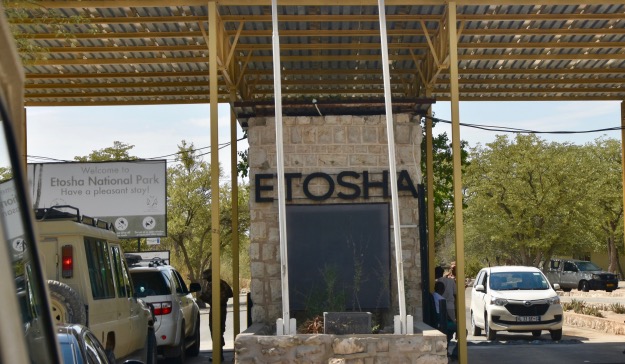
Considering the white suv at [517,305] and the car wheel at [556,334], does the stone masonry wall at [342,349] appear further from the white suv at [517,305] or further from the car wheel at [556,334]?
the car wheel at [556,334]

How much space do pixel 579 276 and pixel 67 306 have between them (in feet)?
149

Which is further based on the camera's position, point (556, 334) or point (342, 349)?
point (556, 334)

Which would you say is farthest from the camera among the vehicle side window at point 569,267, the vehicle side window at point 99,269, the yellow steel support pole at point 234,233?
the vehicle side window at point 569,267

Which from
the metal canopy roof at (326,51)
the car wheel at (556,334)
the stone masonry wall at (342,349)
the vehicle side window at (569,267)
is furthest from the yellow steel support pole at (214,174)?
the vehicle side window at (569,267)

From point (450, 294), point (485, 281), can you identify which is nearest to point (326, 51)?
point (450, 294)

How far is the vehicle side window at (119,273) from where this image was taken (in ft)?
42.6

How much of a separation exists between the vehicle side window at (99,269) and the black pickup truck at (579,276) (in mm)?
42230

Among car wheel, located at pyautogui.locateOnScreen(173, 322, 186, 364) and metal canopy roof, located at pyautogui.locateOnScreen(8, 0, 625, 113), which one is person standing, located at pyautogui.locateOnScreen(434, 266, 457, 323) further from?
car wheel, located at pyautogui.locateOnScreen(173, 322, 186, 364)

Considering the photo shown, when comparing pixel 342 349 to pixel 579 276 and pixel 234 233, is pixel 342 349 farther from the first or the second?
pixel 579 276

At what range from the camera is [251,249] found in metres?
16.3

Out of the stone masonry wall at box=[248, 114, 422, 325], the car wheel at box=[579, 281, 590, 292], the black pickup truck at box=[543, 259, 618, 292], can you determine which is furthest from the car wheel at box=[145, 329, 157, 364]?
the car wheel at box=[579, 281, 590, 292]

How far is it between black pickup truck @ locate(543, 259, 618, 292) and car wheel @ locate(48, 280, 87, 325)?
44016 mm

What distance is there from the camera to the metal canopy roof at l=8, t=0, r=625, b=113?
52.9ft

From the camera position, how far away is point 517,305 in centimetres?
2348
